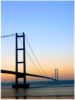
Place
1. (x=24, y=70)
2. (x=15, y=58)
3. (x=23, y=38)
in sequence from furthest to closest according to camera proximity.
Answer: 1. (x=23, y=38)
2. (x=15, y=58)
3. (x=24, y=70)

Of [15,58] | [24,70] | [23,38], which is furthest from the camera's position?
[23,38]

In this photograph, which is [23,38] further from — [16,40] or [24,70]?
[24,70]

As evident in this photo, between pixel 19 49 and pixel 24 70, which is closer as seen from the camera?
pixel 24 70

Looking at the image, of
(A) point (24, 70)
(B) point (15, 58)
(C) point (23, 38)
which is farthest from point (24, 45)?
(A) point (24, 70)

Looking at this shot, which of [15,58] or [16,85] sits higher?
[15,58]

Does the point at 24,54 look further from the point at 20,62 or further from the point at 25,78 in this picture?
the point at 25,78

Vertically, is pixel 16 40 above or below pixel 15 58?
above

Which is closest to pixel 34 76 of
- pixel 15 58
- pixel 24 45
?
pixel 15 58

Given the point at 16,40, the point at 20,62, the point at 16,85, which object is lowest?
the point at 16,85

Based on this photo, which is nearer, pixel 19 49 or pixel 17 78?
pixel 17 78
